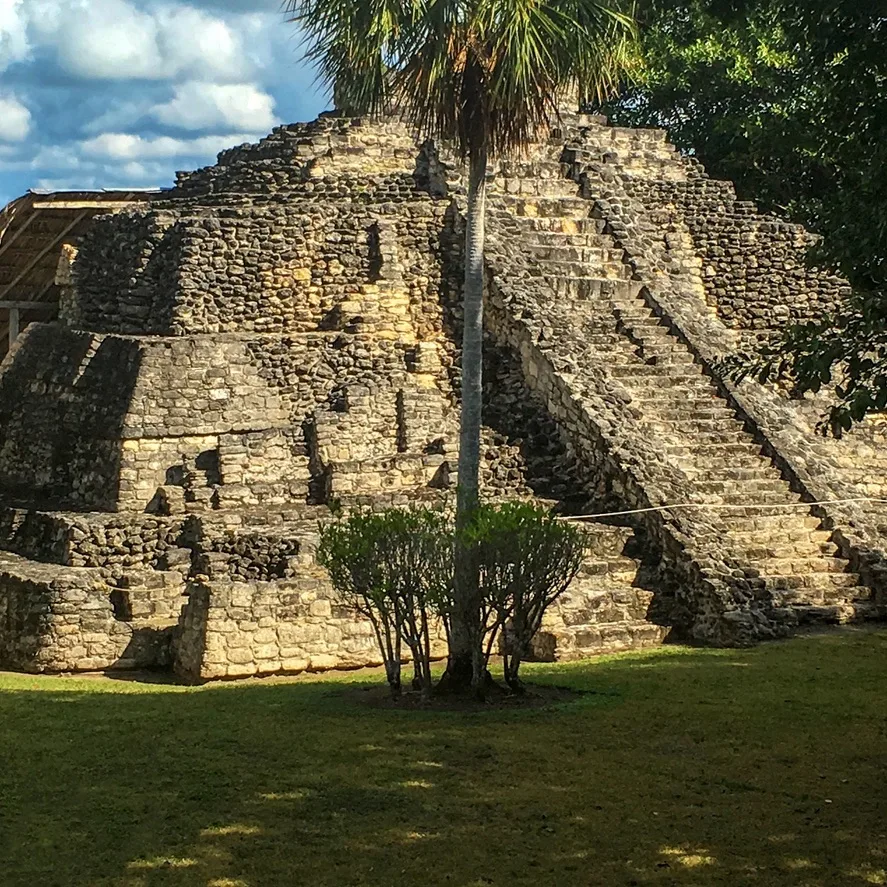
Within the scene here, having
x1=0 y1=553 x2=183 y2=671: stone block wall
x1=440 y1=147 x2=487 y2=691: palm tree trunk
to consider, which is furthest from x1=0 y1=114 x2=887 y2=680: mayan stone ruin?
x1=440 y1=147 x2=487 y2=691: palm tree trunk

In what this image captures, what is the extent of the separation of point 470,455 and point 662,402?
20.5 ft

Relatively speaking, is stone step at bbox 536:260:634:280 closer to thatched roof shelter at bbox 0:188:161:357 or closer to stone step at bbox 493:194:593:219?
stone step at bbox 493:194:593:219

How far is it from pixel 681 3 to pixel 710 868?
5974mm

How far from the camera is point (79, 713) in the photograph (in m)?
11.6

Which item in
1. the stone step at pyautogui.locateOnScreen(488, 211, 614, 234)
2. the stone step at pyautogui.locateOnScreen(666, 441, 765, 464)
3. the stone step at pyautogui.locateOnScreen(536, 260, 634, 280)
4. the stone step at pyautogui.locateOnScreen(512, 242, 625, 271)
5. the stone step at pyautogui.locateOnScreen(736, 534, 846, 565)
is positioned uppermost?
the stone step at pyautogui.locateOnScreen(488, 211, 614, 234)

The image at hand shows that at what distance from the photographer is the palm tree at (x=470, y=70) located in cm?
1189

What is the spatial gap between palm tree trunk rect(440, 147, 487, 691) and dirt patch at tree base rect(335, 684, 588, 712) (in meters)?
0.16

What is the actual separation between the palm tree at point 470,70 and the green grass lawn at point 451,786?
64.6 inches

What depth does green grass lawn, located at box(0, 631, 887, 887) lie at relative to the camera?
784cm

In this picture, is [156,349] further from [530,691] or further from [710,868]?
[710,868]

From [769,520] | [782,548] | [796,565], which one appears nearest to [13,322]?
[769,520]

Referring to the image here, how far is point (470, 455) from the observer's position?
12539mm

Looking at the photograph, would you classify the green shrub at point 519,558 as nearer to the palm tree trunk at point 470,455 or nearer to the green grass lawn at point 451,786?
the palm tree trunk at point 470,455

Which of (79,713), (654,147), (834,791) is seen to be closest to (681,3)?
(834,791)
